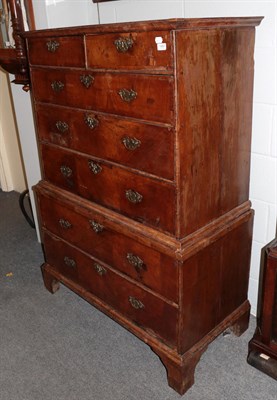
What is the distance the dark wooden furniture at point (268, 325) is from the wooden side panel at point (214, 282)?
0.16 metres

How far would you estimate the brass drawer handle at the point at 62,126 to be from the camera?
1.94m

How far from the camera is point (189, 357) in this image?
5.93 feet

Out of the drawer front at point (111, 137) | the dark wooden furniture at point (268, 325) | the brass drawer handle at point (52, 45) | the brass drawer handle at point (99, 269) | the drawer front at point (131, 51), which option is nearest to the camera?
the drawer front at point (131, 51)

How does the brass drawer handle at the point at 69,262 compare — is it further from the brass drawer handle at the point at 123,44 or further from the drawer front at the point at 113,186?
Answer: the brass drawer handle at the point at 123,44

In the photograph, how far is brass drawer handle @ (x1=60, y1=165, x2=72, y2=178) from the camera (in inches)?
80.6

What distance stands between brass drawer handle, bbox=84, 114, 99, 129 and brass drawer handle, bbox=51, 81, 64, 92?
0.20 metres

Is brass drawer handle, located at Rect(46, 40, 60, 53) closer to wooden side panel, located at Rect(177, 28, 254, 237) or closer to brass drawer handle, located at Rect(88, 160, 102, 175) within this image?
brass drawer handle, located at Rect(88, 160, 102, 175)

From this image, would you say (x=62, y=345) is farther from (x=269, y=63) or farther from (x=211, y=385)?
(x=269, y=63)

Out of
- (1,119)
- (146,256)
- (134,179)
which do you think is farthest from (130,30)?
(1,119)

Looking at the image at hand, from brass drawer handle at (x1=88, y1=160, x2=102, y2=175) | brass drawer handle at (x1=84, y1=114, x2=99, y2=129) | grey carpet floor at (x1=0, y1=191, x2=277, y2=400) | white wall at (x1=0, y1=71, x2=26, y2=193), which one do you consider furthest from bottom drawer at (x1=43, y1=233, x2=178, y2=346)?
white wall at (x1=0, y1=71, x2=26, y2=193)

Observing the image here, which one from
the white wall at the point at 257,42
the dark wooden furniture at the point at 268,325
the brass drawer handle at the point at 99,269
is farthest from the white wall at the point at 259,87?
the brass drawer handle at the point at 99,269

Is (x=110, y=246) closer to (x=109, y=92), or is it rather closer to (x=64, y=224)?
(x=64, y=224)

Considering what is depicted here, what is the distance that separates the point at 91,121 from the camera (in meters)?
1.76

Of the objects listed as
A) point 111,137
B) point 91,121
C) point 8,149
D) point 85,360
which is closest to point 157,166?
point 111,137
